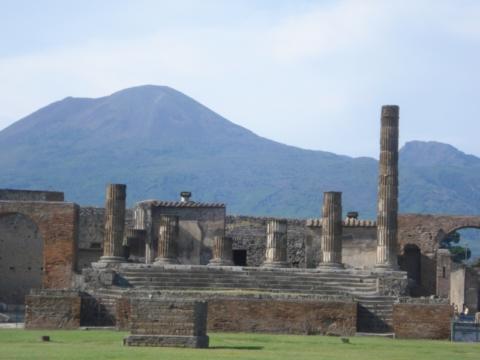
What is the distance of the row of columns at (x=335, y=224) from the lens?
48125 millimetres

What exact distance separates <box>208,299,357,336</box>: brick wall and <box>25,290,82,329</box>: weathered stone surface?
12.0 feet

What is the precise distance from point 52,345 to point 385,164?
68.4 ft

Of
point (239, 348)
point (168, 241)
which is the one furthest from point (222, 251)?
point (239, 348)

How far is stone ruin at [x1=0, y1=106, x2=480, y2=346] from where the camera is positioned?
38906 millimetres

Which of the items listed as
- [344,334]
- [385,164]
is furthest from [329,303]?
[385,164]

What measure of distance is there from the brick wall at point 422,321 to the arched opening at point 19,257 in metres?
25.8

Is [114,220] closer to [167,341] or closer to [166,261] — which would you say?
[166,261]

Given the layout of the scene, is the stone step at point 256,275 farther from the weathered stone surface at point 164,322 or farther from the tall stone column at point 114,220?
the weathered stone surface at point 164,322

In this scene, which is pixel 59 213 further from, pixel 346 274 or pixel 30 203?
pixel 346 274

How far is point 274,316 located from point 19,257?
25.3 metres

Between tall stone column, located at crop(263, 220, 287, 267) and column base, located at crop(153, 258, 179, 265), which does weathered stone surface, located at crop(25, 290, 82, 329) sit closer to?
column base, located at crop(153, 258, 179, 265)

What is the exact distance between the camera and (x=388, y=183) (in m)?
48.4

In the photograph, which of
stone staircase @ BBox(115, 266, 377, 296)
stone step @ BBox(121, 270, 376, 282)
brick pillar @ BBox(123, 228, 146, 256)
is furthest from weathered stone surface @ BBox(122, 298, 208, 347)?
brick pillar @ BBox(123, 228, 146, 256)

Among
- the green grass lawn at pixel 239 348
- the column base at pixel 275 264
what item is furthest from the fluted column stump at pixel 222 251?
the green grass lawn at pixel 239 348
